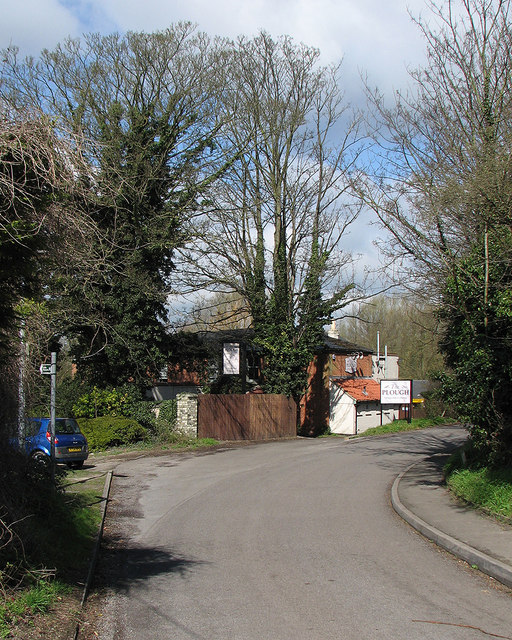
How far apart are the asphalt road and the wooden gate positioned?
13.6 meters

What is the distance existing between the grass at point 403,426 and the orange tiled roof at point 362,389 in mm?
2326

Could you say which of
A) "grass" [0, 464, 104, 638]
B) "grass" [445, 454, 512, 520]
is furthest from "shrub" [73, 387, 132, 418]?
"grass" [445, 454, 512, 520]

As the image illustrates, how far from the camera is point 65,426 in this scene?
20734 millimetres

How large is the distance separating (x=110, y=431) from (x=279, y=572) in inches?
760

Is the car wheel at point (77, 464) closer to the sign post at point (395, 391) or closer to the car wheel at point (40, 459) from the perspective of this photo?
the car wheel at point (40, 459)

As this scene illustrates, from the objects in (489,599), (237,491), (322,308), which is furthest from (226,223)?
(489,599)

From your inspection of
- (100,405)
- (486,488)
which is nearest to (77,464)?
(100,405)

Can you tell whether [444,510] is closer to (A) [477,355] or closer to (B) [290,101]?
(A) [477,355]

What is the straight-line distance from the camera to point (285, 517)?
1213 centimetres

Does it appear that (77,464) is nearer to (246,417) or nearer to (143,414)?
(143,414)

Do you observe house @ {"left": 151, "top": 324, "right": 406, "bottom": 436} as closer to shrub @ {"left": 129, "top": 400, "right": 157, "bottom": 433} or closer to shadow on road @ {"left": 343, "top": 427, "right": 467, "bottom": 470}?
shrub @ {"left": 129, "top": 400, "right": 157, "bottom": 433}

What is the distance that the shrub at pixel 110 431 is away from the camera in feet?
84.7

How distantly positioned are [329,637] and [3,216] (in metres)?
4.77

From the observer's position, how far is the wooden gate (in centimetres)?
3036
